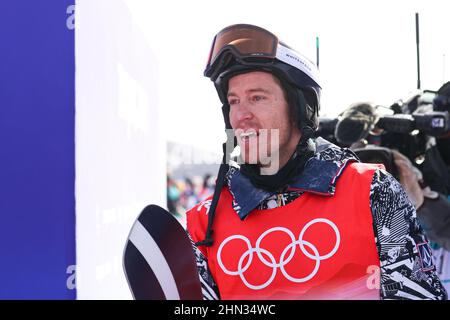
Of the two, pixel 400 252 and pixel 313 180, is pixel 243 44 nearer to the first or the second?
pixel 313 180

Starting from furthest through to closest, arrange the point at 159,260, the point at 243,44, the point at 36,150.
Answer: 1. the point at 36,150
2. the point at 243,44
3. the point at 159,260

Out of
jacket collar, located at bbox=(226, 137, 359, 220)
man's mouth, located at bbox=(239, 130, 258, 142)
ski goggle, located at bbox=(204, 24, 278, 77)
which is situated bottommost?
jacket collar, located at bbox=(226, 137, 359, 220)

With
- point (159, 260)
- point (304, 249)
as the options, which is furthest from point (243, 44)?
point (159, 260)

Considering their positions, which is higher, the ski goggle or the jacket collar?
the ski goggle

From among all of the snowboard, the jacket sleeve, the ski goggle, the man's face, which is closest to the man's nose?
the man's face

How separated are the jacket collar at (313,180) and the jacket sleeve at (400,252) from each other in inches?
7.1

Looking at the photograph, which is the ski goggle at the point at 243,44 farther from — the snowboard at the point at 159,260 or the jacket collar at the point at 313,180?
the snowboard at the point at 159,260

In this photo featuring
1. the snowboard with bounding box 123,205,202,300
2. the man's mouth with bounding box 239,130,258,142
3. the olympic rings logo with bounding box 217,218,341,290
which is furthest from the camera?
the man's mouth with bounding box 239,130,258,142

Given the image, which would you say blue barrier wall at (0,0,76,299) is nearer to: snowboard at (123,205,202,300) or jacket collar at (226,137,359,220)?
jacket collar at (226,137,359,220)

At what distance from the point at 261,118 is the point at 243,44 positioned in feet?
1.03

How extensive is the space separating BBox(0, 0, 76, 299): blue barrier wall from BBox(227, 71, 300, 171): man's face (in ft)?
2.23

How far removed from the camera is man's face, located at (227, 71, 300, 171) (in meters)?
1.94

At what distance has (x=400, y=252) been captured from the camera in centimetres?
172

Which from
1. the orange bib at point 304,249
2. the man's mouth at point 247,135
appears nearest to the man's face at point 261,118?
the man's mouth at point 247,135
